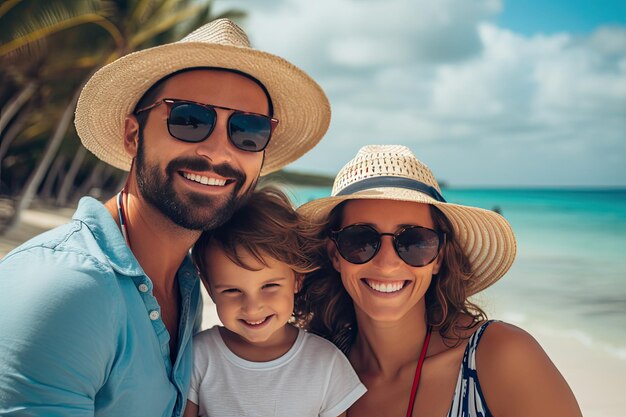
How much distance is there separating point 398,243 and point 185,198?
103cm

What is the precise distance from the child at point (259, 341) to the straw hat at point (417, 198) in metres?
0.33

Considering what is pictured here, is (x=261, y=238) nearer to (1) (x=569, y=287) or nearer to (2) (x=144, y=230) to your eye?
(2) (x=144, y=230)

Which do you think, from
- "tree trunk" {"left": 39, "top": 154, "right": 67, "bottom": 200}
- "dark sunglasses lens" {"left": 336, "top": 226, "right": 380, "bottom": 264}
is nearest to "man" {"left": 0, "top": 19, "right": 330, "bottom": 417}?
"dark sunglasses lens" {"left": 336, "top": 226, "right": 380, "bottom": 264}

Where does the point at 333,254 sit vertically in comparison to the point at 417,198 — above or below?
below

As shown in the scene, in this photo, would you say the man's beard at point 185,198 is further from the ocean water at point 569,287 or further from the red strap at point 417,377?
the red strap at point 417,377

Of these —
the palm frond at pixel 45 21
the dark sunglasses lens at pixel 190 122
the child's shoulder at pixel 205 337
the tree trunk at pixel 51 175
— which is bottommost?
the child's shoulder at pixel 205 337

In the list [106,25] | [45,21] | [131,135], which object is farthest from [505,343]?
[106,25]

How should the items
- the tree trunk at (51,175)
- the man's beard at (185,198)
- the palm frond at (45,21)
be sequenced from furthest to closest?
1. the tree trunk at (51,175)
2. the palm frond at (45,21)
3. the man's beard at (185,198)

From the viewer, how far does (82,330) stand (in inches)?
76.9

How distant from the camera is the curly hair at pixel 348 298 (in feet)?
10.2

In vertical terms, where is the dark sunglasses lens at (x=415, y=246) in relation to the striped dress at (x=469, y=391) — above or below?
above

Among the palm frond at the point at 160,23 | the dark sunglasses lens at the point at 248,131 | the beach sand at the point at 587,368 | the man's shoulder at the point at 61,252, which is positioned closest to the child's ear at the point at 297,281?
the dark sunglasses lens at the point at 248,131

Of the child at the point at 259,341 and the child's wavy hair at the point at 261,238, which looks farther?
the child's wavy hair at the point at 261,238

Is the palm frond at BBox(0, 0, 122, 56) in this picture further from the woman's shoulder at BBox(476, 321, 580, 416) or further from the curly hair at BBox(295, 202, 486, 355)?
the woman's shoulder at BBox(476, 321, 580, 416)
